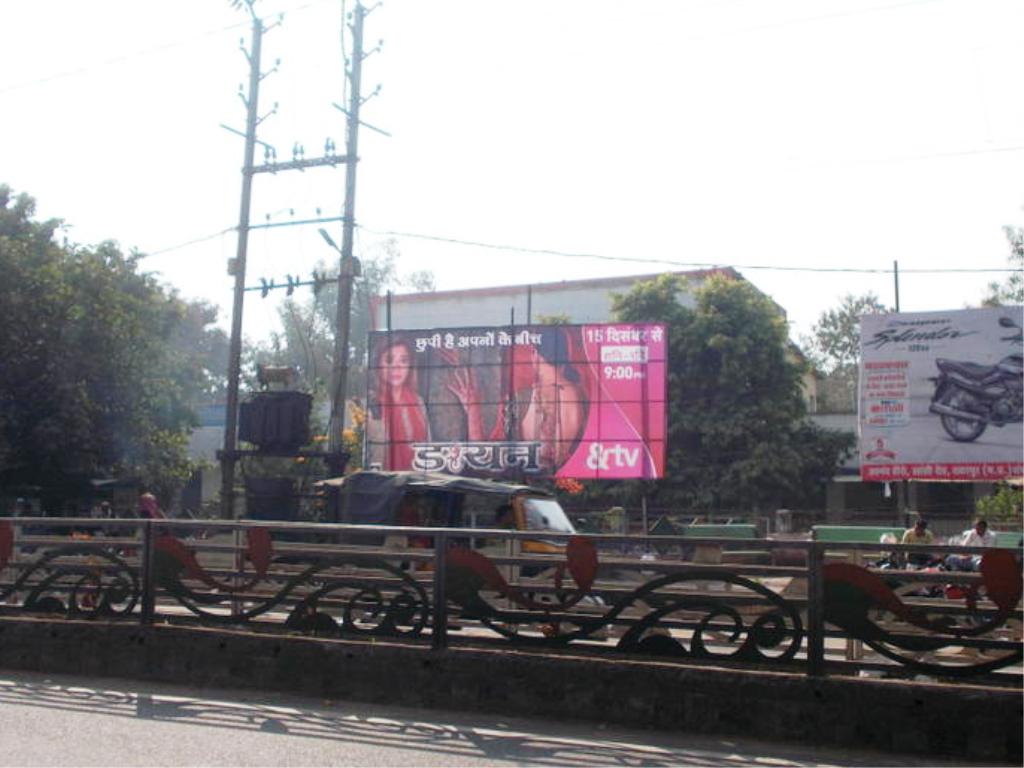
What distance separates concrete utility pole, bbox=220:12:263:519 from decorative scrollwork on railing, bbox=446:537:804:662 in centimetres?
1465

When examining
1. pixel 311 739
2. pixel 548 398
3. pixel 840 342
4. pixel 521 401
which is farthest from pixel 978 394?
pixel 840 342

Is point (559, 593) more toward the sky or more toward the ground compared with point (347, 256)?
more toward the ground

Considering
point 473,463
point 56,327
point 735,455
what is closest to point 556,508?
point 473,463

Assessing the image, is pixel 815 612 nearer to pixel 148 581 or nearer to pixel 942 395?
pixel 148 581

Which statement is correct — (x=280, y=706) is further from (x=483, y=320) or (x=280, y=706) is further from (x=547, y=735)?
(x=483, y=320)

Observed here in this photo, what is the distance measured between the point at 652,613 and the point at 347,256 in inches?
622

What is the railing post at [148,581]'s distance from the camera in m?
9.83

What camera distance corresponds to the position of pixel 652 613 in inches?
321

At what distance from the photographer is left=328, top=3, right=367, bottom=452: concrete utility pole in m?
22.2

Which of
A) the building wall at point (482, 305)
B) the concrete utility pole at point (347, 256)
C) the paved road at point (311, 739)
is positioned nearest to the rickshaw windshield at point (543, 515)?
the concrete utility pole at point (347, 256)

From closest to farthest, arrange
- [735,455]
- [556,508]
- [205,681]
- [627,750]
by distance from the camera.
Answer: [627,750], [205,681], [556,508], [735,455]

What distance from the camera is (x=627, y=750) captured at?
7164mm

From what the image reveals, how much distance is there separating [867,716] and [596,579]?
214 centimetres

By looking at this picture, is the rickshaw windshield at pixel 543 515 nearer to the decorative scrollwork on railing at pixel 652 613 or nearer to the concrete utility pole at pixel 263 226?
the concrete utility pole at pixel 263 226
